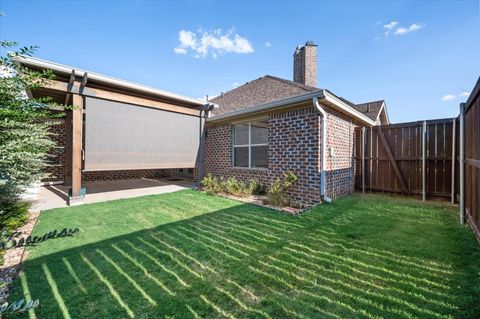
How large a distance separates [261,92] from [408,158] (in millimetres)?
6523

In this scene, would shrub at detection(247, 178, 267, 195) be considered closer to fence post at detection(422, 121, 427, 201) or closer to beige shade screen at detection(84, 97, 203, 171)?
beige shade screen at detection(84, 97, 203, 171)

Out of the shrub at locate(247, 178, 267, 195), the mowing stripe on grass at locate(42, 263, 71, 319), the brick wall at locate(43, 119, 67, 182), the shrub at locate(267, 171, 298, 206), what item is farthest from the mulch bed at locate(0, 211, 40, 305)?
the brick wall at locate(43, 119, 67, 182)

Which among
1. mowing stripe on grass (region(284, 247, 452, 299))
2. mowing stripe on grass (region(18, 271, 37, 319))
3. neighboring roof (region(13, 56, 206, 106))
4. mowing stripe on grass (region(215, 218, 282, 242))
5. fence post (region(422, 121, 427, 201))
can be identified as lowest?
mowing stripe on grass (region(18, 271, 37, 319))

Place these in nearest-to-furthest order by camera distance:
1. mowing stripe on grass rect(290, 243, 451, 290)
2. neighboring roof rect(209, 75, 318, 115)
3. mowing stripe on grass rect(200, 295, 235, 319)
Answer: mowing stripe on grass rect(200, 295, 235, 319)
mowing stripe on grass rect(290, 243, 451, 290)
neighboring roof rect(209, 75, 318, 115)

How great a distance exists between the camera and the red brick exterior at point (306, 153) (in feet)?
17.6

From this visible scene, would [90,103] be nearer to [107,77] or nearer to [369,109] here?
[107,77]

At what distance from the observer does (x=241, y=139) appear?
750 centimetres

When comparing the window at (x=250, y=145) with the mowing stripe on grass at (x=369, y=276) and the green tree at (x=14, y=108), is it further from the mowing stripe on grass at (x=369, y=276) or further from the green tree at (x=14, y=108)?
the green tree at (x=14, y=108)

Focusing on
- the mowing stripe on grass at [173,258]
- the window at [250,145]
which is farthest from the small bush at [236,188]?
the mowing stripe on grass at [173,258]

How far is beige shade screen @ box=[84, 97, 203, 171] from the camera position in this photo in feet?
19.2

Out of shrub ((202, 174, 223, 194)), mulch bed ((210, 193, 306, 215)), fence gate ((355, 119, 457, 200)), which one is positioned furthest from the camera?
shrub ((202, 174, 223, 194))

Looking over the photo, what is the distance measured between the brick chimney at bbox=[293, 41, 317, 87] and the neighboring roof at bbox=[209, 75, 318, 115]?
1762 millimetres

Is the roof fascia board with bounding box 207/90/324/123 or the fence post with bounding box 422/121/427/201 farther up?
the roof fascia board with bounding box 207/90/324/123

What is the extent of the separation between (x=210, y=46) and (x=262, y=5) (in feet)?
12.8
